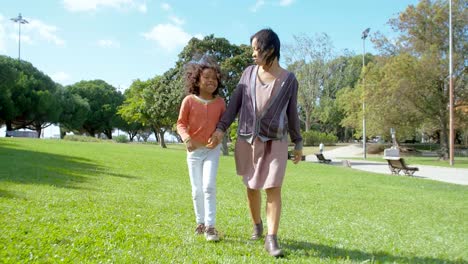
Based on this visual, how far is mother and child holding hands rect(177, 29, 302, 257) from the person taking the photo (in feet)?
13.4

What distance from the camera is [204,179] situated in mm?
4387

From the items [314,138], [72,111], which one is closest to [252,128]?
[314,138]

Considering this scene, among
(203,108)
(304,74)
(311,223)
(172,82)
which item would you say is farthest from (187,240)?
(304,74)

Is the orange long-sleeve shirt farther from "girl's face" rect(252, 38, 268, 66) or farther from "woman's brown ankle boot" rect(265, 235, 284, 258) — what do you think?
"woman's brown ankle boot" rect(265, 235, 284, 258)

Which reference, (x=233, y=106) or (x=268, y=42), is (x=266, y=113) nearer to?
(x=233, y=106)

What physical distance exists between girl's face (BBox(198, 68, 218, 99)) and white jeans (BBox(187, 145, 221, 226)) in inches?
24.1

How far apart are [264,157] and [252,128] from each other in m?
0.31

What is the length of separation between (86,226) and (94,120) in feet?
242

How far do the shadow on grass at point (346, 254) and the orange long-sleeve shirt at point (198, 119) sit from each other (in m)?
1.41

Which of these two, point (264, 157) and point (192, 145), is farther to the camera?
point (192, 145)

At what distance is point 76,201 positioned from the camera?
258 inches

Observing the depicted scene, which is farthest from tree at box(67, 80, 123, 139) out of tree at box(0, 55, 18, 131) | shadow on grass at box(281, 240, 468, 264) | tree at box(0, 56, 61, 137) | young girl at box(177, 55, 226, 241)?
shadow on grass at box(281, 240, 468, 264)

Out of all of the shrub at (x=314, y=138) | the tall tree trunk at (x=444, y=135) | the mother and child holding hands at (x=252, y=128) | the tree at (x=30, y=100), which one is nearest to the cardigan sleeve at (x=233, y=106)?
the mother and child holding hands at (x=252, y=128)

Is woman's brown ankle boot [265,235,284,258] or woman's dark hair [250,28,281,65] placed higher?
woman's dark hair [250,28,281,65]
